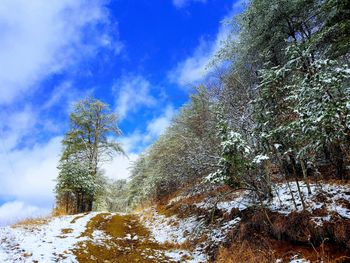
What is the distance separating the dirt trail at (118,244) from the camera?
908 cm

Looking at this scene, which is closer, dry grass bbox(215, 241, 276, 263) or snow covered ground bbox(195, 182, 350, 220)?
dry grass bbox(215, 241, 276, 263)

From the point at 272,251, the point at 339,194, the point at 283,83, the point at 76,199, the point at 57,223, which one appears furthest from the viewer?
the point at 76,199

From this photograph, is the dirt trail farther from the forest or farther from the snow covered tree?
the snow covered tree

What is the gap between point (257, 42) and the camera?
13.1 m

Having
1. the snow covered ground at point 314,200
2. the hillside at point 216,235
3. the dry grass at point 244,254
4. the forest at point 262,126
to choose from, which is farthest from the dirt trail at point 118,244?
the snow covered ground at point 314,200

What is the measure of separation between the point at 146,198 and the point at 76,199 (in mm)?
5458

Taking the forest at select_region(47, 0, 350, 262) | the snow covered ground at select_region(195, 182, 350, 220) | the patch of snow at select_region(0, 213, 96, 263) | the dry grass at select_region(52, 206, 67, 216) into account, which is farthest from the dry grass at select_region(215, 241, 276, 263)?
the dry grass at select_region(52, 206, 67, 216)

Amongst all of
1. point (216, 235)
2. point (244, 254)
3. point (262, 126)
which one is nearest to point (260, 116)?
point (262, 126)

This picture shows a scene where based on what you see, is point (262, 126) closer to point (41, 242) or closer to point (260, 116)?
point (260, 116)

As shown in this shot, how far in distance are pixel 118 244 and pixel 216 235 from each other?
3.93m

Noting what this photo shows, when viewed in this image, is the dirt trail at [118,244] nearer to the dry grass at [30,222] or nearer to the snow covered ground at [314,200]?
the dry grass at [30,222]

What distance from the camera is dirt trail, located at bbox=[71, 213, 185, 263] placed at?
908 centimetres

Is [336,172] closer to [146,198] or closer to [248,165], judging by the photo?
[248,165]

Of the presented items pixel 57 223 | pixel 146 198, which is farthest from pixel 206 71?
pixel 146 198
